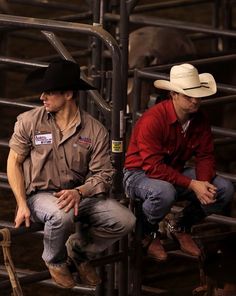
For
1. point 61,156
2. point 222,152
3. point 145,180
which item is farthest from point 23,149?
point 222,152

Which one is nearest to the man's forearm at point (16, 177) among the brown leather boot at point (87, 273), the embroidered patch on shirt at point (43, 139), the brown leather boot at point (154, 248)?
the embroidered patch on shirt at point (43, 139)

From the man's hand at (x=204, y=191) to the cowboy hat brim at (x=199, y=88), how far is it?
0.48m

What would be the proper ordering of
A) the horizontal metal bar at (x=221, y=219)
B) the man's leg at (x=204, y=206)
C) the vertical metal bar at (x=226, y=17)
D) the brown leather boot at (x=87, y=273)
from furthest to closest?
the vertical metal bar at (x=226, y=17) → the horizontal metal bar at (x=221, y=219) → the man's leg at (x=204, y=206) → the brown leather boot at (x=87, y=273)

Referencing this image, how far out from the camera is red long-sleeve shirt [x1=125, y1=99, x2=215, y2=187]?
683 cm

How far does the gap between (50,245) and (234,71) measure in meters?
3.73

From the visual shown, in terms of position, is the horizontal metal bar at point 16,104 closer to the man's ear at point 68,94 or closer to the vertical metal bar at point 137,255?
the vertical metal bar at point 137,255

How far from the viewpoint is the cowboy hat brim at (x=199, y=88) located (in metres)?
6.83

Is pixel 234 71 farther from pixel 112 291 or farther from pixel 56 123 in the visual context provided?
pixel 56 123

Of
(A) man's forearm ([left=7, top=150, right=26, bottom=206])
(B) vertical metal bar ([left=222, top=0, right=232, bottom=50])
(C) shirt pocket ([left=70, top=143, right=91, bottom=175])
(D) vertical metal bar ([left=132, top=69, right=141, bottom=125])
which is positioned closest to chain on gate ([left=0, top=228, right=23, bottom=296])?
(A) man's forearm ([left=7, top=150, right=26, bottom=206])

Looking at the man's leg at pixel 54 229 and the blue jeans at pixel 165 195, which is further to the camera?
the blue jeans at pixel 165 195

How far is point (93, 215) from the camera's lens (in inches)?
258

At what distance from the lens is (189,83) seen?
270 inches

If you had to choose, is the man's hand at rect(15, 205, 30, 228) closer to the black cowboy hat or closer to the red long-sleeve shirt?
the black cowboy hat

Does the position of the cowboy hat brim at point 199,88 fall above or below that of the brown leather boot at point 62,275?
above
